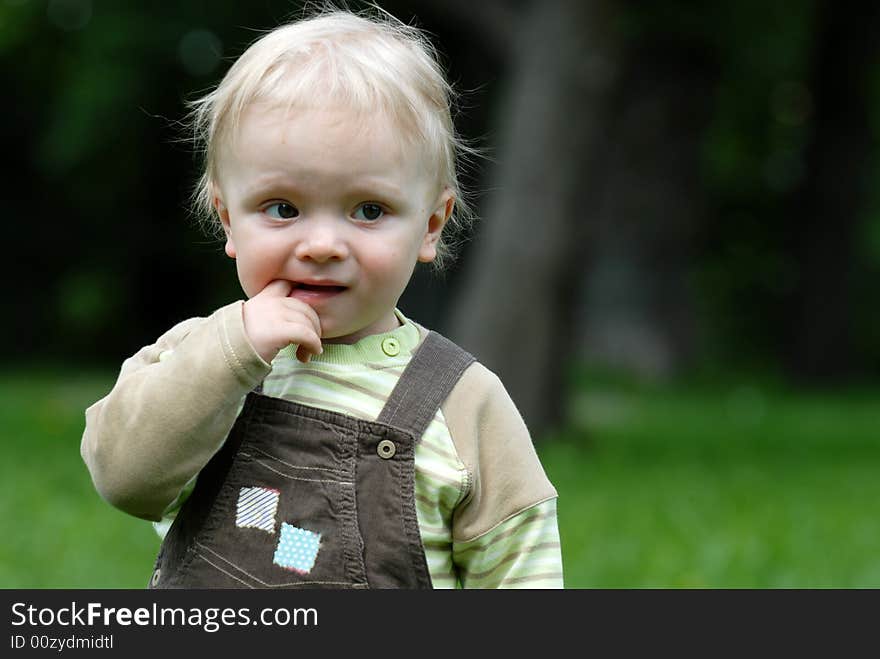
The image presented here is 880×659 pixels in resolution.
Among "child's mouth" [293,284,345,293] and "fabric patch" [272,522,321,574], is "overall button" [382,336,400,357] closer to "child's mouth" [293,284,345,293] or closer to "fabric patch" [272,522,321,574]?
"child's mouth" [293,284,345,293]

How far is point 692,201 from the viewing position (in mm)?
19062

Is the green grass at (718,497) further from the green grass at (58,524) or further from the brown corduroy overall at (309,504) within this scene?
the brown corduroy overall at (309,504)

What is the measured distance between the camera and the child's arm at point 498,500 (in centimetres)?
235

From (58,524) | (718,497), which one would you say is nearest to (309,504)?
(58,524)

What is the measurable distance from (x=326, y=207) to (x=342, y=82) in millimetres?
204

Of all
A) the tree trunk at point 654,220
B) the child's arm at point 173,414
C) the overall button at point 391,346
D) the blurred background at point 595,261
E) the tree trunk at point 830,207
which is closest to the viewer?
→ the child's arm at point 173,414

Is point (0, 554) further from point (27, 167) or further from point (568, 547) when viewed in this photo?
point (27, 167)

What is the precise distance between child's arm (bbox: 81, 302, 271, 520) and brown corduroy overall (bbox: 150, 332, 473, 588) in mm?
84

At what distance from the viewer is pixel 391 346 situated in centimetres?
240

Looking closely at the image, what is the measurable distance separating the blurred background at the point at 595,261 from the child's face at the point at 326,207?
0.41 meters

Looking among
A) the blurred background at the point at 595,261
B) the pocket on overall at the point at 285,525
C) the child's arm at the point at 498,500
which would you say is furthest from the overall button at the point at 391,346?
the blurred background at the point at 595,261
